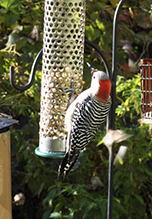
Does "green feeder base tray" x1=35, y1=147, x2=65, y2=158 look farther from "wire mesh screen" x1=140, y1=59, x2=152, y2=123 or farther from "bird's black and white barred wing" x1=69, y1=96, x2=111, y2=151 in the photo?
"wire mesh screen" x1=140, y1=59, x2=152, y2=123

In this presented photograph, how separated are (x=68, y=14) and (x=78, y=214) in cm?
156

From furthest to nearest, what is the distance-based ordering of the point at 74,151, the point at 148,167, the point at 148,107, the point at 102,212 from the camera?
the point at 148,167 < the point at 102,212 < the point at 148,107 < the point at 74,151

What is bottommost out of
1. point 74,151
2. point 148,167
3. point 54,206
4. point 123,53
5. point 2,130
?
point 54,206

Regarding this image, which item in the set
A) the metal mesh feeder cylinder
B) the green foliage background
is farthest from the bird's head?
the green foliage background

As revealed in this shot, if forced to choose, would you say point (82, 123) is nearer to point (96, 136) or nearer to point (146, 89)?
point (146, 89)

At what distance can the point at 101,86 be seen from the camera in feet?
5.68

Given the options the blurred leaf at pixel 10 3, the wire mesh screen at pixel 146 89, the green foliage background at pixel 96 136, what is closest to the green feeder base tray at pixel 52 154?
the wire mesh screen at pixel 146 89

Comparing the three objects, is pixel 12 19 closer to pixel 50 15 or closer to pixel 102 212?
pixel 50 15

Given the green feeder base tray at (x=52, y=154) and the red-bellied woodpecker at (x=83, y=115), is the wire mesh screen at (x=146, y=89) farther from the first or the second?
the green feeder base tray at (x=52, y=154)

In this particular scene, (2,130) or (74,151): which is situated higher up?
(2,130)

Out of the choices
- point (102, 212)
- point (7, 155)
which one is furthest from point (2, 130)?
point (102, 212)

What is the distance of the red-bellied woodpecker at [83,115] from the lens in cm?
180

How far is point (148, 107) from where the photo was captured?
235 centimetres

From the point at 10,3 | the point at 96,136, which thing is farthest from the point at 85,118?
the point at 10,3
